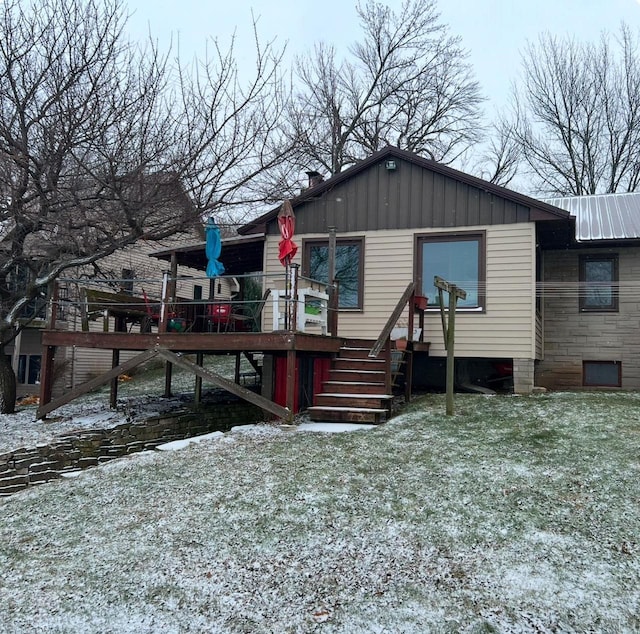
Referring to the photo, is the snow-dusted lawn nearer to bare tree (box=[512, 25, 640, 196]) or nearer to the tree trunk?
the tree trunk

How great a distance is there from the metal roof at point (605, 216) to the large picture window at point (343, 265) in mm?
4129

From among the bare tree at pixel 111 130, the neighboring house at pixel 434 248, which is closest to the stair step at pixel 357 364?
the neighboring house at pixel 434 248

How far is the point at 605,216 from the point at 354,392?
7355mm

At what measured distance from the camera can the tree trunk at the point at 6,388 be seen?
1105cm

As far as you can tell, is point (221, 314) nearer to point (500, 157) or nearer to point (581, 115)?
point (581, 115)

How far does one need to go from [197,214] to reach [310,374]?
11.0 feet

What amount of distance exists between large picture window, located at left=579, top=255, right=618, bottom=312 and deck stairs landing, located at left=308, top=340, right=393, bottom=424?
186 inches

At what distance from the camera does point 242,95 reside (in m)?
10.0

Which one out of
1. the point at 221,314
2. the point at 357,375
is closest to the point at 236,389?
the point at 357,375

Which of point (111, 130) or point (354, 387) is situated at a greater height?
point (111, 130)

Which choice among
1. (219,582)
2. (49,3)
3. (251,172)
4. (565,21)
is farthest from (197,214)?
(565,21)

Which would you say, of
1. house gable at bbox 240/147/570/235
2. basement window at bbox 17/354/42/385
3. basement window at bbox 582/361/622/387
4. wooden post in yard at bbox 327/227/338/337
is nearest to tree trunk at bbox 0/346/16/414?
house gable at bbox 240/147/570/235

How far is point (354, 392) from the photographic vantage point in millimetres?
8414

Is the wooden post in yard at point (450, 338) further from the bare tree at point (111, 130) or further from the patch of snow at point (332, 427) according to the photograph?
the bare tree at point (111, 130)
